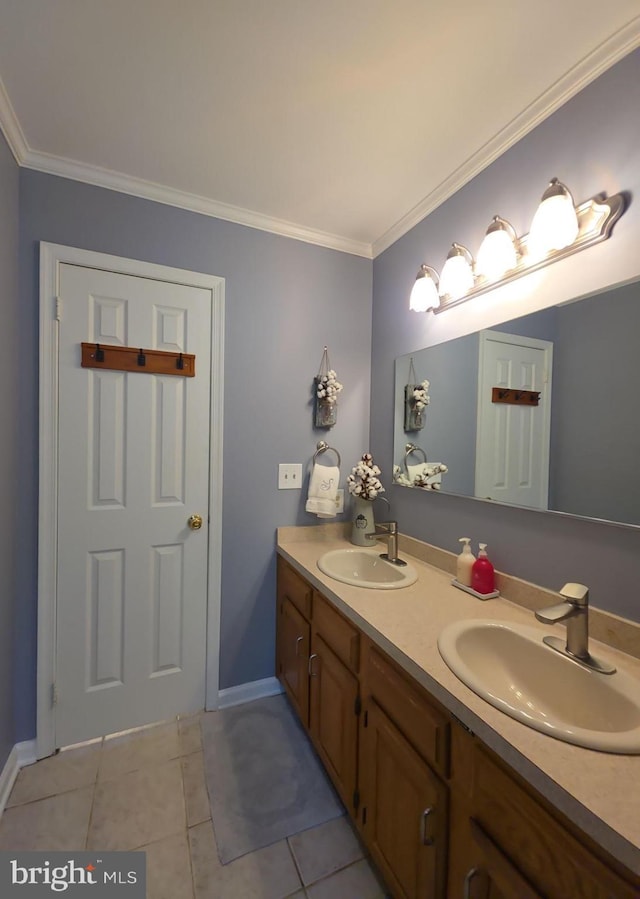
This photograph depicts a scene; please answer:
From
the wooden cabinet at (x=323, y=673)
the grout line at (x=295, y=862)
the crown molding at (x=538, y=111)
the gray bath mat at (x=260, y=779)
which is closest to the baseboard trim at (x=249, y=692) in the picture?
the gray bath mat at (x=260, y=779)

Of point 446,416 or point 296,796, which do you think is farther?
point 446,416

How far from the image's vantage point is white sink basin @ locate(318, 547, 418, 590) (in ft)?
4.99

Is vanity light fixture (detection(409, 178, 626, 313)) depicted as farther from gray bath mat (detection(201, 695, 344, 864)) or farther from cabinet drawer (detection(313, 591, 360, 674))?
gray bath mat (detection(201, 695, 344, 864))

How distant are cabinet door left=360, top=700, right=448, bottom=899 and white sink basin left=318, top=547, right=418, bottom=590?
0.54m

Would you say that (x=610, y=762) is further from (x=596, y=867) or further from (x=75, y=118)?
(x=75, y=118)

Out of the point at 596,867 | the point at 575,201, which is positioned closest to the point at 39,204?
the point at 575,201

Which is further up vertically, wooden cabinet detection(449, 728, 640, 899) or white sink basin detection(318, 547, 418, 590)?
white sink basin detection(318, 547, 418, 590)

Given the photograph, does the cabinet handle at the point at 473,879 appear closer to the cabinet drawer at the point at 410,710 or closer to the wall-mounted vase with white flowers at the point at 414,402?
the cabinet drawer at the point at 410,710

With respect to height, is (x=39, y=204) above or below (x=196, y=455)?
above

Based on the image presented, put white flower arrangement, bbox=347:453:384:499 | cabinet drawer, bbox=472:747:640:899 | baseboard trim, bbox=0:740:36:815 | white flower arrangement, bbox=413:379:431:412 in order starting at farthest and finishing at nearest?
white flower arrangement, bbox=347:453:384:499 → white flower arrangement, bbox=413:379:431:412 → baseboard trim, bbox=0:740:36:815 → cabinet drawer, bbox=472:747:640:899

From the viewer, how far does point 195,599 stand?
1.72m

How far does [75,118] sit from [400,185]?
124 centimetres

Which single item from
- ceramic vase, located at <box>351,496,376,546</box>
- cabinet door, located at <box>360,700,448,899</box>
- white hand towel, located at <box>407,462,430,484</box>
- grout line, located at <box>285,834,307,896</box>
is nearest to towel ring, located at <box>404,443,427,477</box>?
white hand towel, located at <box>407,462,430,484</box>

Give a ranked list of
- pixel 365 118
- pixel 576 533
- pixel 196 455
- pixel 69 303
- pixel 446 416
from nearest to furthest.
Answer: pixel 576 533 < pixel 365 118 < pixel 69 303 < pixel 446 416 < pixel 196 455
